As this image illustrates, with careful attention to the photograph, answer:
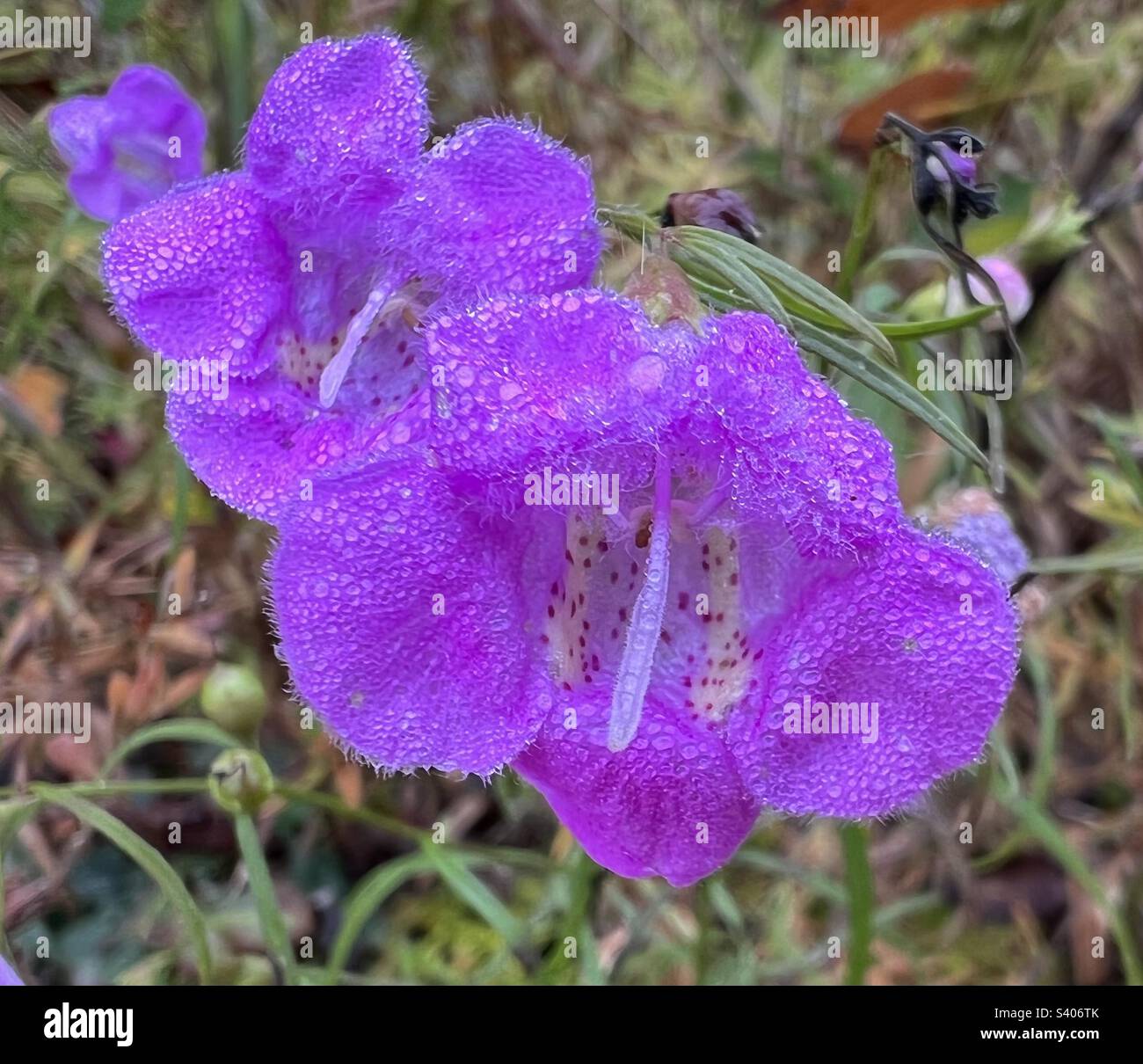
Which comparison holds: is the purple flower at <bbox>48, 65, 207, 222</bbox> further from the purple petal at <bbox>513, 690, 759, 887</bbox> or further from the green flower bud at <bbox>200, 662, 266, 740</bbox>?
the purple petal at <bbox>513, 690, 759, 887</bbox>

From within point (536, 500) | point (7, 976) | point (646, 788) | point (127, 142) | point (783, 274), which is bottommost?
point (7, 976)

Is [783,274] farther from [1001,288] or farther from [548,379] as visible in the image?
[1001,288]

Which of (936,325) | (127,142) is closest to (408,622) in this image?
(936,325)

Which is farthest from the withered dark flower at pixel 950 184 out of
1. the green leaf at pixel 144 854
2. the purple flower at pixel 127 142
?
the green leaf at pixel 144 854

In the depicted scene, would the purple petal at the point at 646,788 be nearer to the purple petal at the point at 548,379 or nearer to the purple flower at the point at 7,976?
the purple petal at the point at 548,379

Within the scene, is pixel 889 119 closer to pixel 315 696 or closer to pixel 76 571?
pixel 315 696
